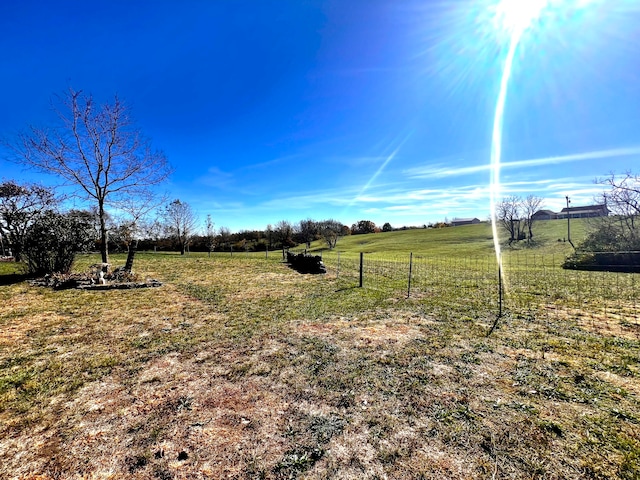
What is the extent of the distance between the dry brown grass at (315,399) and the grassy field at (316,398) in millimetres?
17

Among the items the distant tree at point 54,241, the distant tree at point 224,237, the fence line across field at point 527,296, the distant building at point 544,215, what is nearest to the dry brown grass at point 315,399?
the fence line across field at point 527,296

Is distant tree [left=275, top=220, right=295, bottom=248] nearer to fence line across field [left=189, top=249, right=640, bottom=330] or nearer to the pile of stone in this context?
the pile of stone

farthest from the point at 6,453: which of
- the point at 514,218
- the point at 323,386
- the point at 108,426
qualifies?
the point at 514,218

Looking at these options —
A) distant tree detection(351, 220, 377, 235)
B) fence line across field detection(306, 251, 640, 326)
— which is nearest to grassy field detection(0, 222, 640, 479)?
fence line across field detection(306, 251, 640, 326)

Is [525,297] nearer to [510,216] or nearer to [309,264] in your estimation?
[309,264]

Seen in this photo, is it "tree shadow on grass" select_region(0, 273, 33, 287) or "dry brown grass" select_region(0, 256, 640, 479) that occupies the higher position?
"tree shadow on grass" select_region(0, 273, 33, 287)

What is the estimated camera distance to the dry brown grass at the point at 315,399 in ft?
7.39

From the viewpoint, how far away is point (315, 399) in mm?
3137

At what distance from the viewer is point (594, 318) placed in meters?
6.16

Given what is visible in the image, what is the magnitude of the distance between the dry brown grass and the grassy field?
0.06ft

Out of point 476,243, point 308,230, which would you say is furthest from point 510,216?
point 308,230

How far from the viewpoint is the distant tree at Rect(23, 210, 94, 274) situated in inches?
383

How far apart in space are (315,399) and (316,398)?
0.02 metres

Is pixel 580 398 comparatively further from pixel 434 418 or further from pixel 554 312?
pixel 554 312
